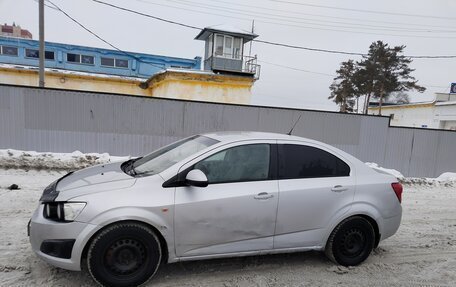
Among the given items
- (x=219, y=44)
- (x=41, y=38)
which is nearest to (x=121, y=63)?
(x=219, y=44)

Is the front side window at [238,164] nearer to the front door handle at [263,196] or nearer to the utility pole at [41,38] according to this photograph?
the front door handle at [263,196]

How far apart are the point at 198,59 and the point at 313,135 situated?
24083mm

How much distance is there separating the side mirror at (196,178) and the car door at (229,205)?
128mm

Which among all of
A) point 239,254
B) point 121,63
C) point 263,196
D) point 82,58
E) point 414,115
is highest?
point 82,58

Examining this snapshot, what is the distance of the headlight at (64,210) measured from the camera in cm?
314

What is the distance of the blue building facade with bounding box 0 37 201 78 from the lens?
100 feet

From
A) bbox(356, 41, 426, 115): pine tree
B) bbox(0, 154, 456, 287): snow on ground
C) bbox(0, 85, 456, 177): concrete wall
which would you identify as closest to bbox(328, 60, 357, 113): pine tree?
bbox(356, 41, 426, 115): pine tree

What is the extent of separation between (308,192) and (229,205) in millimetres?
992

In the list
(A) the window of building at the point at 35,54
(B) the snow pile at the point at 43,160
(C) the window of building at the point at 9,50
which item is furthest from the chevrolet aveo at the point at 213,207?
(C) the window of building at the point at 9,50

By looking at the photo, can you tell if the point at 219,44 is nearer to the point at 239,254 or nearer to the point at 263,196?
the point at 263,196

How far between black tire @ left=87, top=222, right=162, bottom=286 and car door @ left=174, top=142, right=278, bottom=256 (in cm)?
29

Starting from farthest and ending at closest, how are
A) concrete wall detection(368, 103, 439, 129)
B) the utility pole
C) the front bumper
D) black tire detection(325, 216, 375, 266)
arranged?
1. concrete wall detection(368, 103, 439, 129)
2. the utility pole
3. black tire detection(325, 216, 375, 266)
4. the front bumper

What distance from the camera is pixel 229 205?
11.5 ft

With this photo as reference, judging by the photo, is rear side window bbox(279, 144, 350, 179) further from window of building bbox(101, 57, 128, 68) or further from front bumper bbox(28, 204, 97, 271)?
window of building bbox(101, 57, 128, 68)
